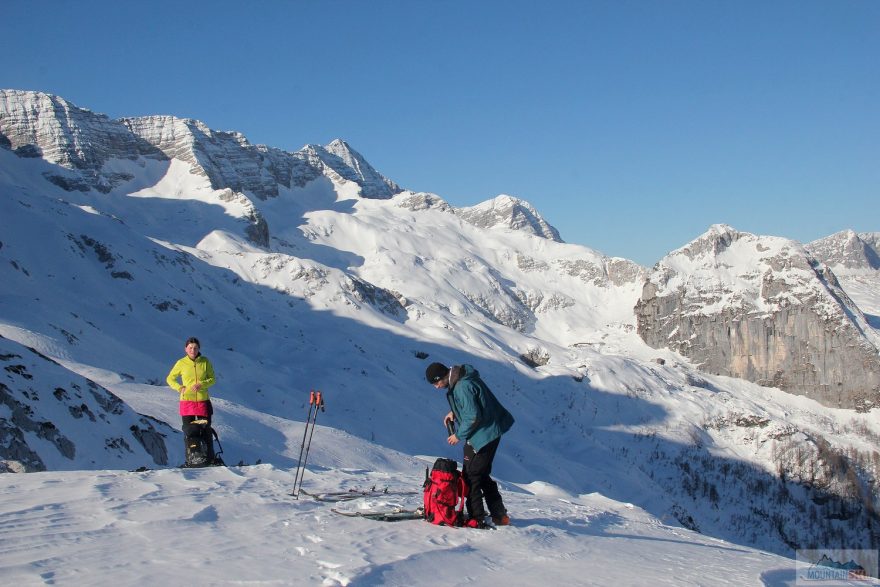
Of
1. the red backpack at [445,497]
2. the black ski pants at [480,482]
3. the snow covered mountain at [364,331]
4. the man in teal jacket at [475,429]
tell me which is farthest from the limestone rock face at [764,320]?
the red backpack at [445,497]

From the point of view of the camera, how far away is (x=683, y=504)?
171 feet

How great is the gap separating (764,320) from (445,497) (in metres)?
129

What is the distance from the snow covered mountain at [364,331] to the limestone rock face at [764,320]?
62 centimetres

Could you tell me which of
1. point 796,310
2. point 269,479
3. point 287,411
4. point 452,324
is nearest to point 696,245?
point 796,310

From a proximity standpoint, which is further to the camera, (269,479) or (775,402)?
(775,402)

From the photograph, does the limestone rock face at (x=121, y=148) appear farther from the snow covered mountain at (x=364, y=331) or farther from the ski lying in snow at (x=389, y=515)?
the ski lying in snow at (x=389, y=515)

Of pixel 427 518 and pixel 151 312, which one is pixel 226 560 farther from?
pixel 151 312

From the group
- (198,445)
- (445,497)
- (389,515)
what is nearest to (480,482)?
(445,497)

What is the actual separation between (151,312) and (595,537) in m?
51.4

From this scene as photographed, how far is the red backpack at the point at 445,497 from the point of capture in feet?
27.5

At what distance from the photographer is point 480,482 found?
8.64 m

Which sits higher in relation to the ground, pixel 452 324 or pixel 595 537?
pixel 452 324

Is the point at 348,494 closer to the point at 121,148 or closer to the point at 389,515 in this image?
the point at 389,515

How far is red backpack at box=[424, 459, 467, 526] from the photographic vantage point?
330 inches
